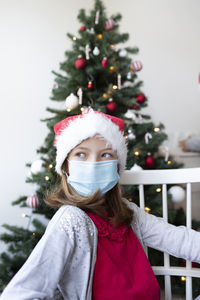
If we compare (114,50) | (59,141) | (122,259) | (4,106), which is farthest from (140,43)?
(122,259)

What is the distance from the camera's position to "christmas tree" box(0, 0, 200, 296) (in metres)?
1.53

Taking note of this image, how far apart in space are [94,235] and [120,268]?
129 millimetres

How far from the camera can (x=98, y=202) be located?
864 mm

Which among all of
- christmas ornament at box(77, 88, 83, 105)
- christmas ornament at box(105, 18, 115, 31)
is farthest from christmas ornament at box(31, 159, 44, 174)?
christmas ornament at box(105, 18, 115, 31)

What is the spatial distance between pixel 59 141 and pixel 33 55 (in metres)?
1.42

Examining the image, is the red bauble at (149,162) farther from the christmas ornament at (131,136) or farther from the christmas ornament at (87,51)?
the christmas ornament at (87,51)

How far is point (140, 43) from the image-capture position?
7.84ft

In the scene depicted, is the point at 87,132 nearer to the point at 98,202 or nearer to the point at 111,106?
the point at 98,202

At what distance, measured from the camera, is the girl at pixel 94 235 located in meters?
0.70

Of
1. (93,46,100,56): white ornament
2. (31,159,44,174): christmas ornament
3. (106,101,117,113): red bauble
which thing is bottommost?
(31,159,44,174): christmas ornament

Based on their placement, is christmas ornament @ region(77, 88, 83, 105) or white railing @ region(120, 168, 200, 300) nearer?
white railing @ region(120, 168, 200, 300)

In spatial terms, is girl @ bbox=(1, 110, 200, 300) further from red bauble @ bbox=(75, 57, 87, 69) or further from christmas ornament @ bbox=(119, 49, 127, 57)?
christmas ornament @ bbox=(119, 49, 127, 57)

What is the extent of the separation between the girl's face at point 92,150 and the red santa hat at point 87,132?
0.6 inches

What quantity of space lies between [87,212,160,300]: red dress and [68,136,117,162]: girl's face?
7.3 inches
